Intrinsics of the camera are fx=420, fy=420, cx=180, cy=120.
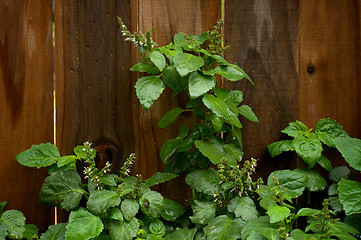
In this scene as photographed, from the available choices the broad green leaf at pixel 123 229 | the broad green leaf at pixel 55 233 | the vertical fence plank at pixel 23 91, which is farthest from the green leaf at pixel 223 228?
the vertical fence plank at pixel 23 91

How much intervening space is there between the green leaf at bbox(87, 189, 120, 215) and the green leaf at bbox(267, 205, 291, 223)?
1.94 feet

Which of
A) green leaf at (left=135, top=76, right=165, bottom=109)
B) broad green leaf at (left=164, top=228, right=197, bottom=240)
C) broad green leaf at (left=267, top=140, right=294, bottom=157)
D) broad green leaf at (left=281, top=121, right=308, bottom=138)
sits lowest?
broad green leaf at (left=164, top=228, right=197, bottom=240)

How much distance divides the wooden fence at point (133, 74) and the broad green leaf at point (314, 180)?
12 centimetres

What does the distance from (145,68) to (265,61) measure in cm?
63

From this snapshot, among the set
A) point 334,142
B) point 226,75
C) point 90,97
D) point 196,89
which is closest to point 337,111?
point 334,142

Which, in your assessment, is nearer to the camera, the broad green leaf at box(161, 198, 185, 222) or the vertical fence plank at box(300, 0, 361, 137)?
the broad green leaf at box(161, 198, 185, 222)

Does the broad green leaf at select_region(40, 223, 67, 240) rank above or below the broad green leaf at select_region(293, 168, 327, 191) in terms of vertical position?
below

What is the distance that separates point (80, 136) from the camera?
2.03 m

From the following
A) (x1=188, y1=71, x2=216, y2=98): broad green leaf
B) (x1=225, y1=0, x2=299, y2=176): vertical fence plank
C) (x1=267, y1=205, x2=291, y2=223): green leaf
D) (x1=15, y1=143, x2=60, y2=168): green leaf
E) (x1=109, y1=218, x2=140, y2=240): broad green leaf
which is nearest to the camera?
(x1=267, y1=205, x2=291, y2=223): green leaf

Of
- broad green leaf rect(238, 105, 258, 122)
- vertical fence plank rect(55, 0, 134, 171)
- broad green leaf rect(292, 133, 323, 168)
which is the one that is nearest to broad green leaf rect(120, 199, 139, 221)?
vertical fence plank rect(55, 0, 134, 171)

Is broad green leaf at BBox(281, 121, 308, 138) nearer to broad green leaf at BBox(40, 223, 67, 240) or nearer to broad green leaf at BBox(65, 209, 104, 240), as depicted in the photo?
broad green leaf at BBox(65, 209, 104, 240)

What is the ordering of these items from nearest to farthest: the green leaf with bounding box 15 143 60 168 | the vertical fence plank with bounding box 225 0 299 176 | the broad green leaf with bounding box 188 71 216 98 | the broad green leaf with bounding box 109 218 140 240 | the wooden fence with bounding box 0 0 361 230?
the broad green leaf with bounding box 109 218 140 240
the broad green leaf with bounding box 188 71 216 98
the green leaf with bounding box 15 143 60 168
the wooden fence with bounding box 0 0 361 230
the vertical fence plank with bounding box 225 0 299 176

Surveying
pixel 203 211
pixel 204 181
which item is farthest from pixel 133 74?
pixel 203 211

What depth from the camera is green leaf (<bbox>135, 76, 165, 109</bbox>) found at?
1770 mm
